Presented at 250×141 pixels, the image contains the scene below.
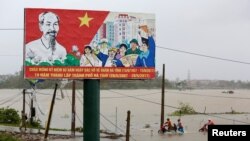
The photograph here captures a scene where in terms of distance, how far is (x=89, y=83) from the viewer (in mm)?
13438

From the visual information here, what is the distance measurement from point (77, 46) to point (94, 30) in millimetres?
655

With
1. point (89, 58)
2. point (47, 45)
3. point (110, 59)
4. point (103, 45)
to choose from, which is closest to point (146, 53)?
point (110, 59)

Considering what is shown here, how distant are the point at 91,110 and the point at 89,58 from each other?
1.51 m

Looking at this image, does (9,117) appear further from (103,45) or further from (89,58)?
(103,45)

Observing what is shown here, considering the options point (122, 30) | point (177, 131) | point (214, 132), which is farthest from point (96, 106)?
point (177, 131)

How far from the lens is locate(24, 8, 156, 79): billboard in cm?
1284

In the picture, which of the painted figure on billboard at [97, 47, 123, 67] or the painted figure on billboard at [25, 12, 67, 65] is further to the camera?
the painted figure on billboard at [97, 47, 123, 67]

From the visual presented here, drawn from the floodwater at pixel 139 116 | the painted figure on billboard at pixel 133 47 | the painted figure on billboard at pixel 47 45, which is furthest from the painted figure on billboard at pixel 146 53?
the floodwater at pixel 139 116

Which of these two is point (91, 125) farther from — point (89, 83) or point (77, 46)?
point (77, 46)

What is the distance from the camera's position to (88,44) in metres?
13.1

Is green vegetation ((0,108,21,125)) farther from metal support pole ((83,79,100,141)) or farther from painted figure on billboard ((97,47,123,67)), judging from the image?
painted figure on billboard ((97,47,123,67))

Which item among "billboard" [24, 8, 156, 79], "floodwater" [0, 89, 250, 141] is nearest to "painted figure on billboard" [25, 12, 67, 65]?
"billboard" [24, 8, 156, 79]

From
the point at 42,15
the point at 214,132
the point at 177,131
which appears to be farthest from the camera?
the point at 177,131

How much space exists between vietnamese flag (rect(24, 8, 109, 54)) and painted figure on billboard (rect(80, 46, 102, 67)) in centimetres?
15
